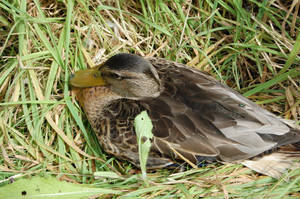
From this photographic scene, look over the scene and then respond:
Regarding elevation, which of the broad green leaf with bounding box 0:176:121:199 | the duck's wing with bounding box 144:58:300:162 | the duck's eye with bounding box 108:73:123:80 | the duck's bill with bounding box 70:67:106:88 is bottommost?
the broad green leaf with bounding box 0:176:121:199

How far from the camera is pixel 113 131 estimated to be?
2451 mm

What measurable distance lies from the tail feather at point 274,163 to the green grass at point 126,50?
0.19ft

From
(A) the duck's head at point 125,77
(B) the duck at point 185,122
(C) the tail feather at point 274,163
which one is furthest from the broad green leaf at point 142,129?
(C) the tail feather at point 274,163

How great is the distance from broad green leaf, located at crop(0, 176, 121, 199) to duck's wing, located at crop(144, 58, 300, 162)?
65cm

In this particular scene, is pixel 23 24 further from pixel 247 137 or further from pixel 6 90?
pixel 247 137

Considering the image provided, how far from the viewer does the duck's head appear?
94.0 inches

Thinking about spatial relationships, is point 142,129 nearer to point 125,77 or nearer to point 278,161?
point 125,77

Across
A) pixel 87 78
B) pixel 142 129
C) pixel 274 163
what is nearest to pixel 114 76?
pixel 87 78

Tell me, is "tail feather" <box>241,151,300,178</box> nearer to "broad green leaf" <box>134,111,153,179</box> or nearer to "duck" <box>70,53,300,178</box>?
"duck" <box>70,53,300,178</box>

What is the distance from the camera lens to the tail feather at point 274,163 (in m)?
2.37

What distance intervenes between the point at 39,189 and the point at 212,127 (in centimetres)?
121

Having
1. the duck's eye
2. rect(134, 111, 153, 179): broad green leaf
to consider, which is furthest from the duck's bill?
rect(134, 111, 153, 179): broad green leaf

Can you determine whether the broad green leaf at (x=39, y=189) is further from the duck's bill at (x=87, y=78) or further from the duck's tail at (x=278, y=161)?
the duck's tail at (x=278, y=161)

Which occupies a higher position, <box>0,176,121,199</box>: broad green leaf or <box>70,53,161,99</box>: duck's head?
<box>70,53,161,99</box>: duck's head
